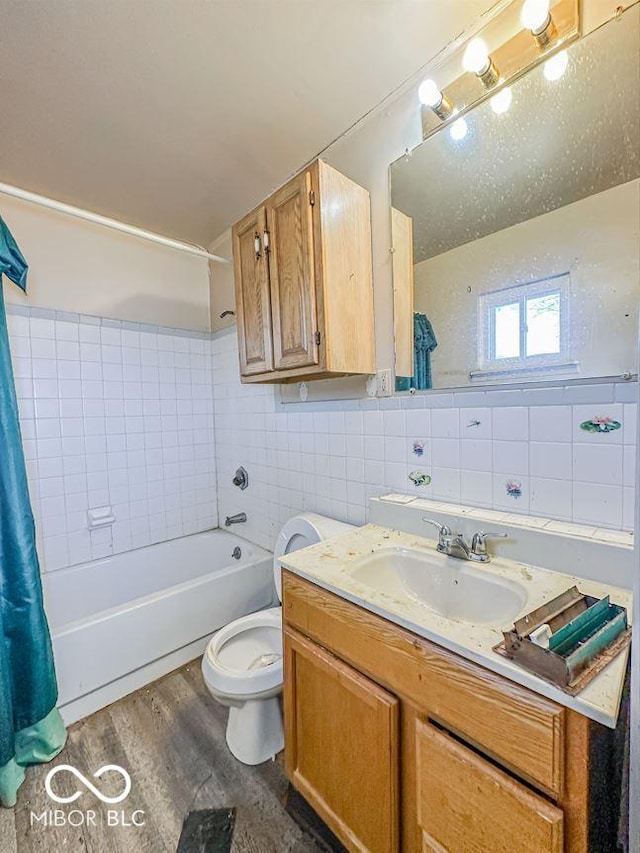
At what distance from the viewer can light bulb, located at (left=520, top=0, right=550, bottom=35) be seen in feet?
3.13

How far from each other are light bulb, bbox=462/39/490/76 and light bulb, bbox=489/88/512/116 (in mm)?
81

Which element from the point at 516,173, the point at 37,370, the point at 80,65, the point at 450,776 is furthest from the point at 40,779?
the point at 516,173

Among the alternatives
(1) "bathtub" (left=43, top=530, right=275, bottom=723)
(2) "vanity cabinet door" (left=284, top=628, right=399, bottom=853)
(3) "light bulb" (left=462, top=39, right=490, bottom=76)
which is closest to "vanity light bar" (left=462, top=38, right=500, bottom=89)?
(3) "light bulb" (left=462, top=39, right=490, bottom=76)

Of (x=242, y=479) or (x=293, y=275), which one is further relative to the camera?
(x=242, y=479)

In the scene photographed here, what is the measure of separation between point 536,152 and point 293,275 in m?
0.82

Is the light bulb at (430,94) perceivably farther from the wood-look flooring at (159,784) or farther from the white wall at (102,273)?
the wood-look flooring at (159,784)

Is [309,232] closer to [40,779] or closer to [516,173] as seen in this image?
[516,173]

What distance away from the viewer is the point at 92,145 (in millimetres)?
1532

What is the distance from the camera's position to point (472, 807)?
0.69 meters

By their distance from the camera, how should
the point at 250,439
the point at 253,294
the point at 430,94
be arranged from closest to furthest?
the point at 430,94, the point at 253,294, the point at 250,439

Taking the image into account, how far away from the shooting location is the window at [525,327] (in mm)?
1011

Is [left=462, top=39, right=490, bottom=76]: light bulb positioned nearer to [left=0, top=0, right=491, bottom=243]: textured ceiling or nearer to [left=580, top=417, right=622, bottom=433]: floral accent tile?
[left=0, top=0, right=491, bottom=243]: textured ceiling

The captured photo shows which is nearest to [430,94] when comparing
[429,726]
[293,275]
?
[293,275]

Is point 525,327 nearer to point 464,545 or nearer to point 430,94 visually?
point 464,545
